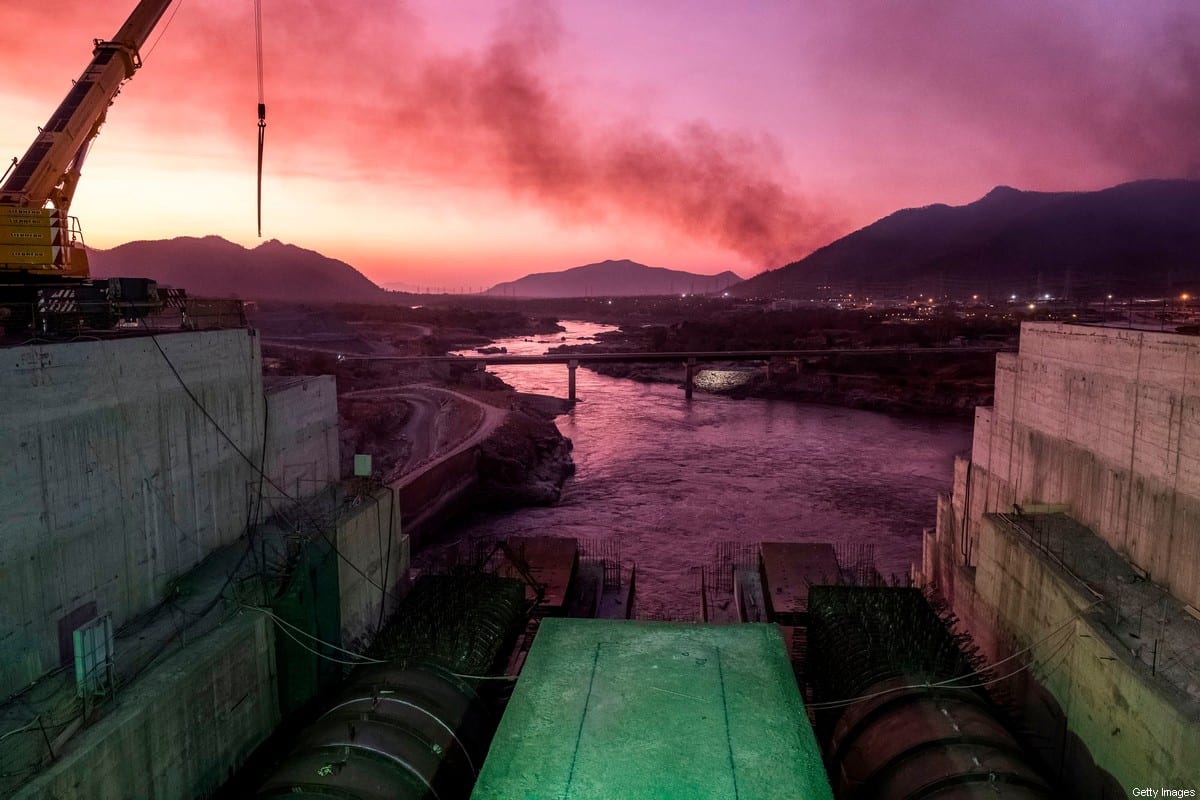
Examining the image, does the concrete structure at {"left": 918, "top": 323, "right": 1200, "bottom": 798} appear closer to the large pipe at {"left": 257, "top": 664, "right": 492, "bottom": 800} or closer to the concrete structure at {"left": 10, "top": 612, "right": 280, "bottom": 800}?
the large pipe at {"left": 257, "top": 664, "right": 492, "bottom": 800}

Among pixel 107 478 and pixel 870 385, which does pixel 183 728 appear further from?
pixel 870 385

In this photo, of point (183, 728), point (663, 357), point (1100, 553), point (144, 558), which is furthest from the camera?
point (663, 357)

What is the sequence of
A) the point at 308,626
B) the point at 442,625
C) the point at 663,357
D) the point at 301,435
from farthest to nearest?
the point at 663,357
the point at 301,435
the point at 308,626
the point at 442,625

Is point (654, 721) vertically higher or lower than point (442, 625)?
higher

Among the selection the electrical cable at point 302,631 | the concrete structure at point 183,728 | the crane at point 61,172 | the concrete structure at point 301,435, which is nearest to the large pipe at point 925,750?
the electrical cable at point 302,631

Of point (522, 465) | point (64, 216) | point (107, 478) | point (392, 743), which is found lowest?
point (522, 465)

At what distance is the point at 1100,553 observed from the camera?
16.2 meters

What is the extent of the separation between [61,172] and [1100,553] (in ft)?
84.1

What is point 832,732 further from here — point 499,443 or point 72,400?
point 499,443

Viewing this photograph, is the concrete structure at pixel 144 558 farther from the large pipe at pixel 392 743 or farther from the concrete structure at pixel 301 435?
the large pipe at pixel 392 743

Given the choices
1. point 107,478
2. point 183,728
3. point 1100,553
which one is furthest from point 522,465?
point 183,728

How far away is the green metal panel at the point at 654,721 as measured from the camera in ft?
27.2

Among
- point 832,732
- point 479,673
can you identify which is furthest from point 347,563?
point 832,732

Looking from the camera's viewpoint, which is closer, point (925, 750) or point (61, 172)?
point (925, 750)
